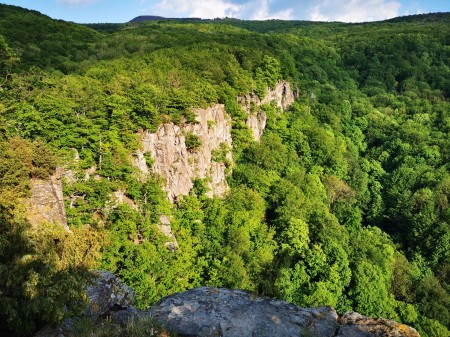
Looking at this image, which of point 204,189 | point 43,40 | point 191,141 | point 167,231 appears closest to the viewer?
point 167,231

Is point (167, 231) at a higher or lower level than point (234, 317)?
lower

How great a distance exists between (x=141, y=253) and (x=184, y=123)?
18.1 meters

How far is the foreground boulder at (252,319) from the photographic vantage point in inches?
458

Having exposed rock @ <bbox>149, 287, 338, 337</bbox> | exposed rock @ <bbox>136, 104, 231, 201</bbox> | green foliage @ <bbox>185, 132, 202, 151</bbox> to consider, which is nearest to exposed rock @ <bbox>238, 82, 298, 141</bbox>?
exposed rock @ <bbox>136, 104, 231, 201</bbox>

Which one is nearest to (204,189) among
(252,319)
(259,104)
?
(259,104)

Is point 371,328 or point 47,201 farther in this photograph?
point 47,201

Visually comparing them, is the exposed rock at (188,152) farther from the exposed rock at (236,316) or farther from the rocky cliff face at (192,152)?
the exposed rock at (236,316)

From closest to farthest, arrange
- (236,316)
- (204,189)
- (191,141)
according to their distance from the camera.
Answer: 1. (236,316)
2. (191,141)
3. (204,189)

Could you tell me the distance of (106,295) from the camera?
542 inches

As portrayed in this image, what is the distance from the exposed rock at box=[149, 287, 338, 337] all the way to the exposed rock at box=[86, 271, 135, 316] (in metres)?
1.73

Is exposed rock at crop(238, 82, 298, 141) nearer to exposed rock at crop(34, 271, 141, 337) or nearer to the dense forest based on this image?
the dense forest

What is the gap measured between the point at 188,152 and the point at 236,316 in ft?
113

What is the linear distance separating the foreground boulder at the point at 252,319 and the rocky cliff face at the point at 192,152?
2507 cm

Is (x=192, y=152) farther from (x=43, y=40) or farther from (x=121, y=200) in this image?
(x=43, y=40)
